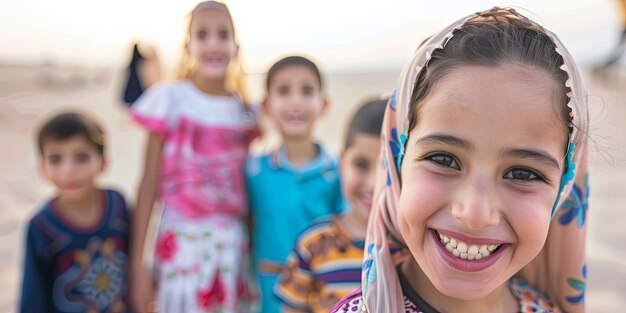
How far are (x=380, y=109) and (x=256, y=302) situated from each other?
108cm

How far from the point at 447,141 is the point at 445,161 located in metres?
0.04

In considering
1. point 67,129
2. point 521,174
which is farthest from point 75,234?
point 521,174

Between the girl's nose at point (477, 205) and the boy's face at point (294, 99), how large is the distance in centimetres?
155

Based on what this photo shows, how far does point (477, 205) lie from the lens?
3.36ft

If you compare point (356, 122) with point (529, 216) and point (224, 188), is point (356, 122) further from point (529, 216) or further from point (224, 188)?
point (529, 216)

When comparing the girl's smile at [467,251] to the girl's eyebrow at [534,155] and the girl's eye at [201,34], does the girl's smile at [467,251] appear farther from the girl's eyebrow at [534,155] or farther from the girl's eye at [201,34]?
the girl's eye at [201,34]

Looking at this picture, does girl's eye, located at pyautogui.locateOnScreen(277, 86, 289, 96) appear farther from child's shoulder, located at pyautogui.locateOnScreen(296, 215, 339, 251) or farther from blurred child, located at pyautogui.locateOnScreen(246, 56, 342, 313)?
child's shoulder, located at pyautogui.locateOnScreen(296, 215, 339, 251)

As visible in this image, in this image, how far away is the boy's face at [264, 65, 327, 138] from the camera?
2.53m

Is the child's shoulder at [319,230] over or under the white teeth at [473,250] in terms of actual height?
under

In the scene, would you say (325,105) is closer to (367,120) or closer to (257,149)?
(367,120)

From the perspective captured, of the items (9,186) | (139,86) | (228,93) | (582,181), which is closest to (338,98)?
(9,186)

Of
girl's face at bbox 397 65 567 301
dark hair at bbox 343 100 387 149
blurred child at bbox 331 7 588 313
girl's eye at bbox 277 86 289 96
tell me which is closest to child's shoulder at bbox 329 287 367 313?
blurred child at bbox 331 7 588 313

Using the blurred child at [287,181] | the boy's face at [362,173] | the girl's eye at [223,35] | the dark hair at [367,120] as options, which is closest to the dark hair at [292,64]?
the blurred child at [287,181]

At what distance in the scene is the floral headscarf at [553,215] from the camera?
1.16 m
